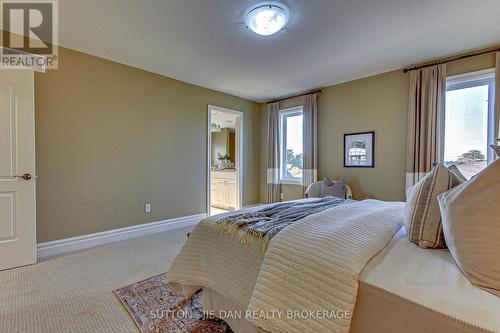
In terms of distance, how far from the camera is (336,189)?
12.3 feet

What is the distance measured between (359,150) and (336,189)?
2.67 feet

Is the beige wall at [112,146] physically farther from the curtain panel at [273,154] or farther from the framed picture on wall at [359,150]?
the framed picture on wall at [359,150]

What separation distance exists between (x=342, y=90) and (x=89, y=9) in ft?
12.1

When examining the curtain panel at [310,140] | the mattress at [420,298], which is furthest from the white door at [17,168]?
the curtain panel at [310,140]

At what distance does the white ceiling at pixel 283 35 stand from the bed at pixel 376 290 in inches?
77.1

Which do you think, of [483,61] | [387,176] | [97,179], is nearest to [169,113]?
[97,179]

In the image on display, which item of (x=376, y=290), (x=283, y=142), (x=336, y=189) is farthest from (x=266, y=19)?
(x=283, y=142)

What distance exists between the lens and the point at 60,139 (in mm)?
2900

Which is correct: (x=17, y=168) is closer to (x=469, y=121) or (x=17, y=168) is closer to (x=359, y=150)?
(x=359, y=150)

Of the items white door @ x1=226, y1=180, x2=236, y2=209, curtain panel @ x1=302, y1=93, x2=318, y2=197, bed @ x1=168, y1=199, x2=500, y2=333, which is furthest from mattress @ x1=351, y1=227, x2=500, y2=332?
white door @ x1=226, y1=180, x2=236, y2=209

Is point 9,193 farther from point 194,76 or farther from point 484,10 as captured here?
point 484,10

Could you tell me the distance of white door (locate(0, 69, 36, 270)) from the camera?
2.43 metres

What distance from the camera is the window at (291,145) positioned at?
489cm
